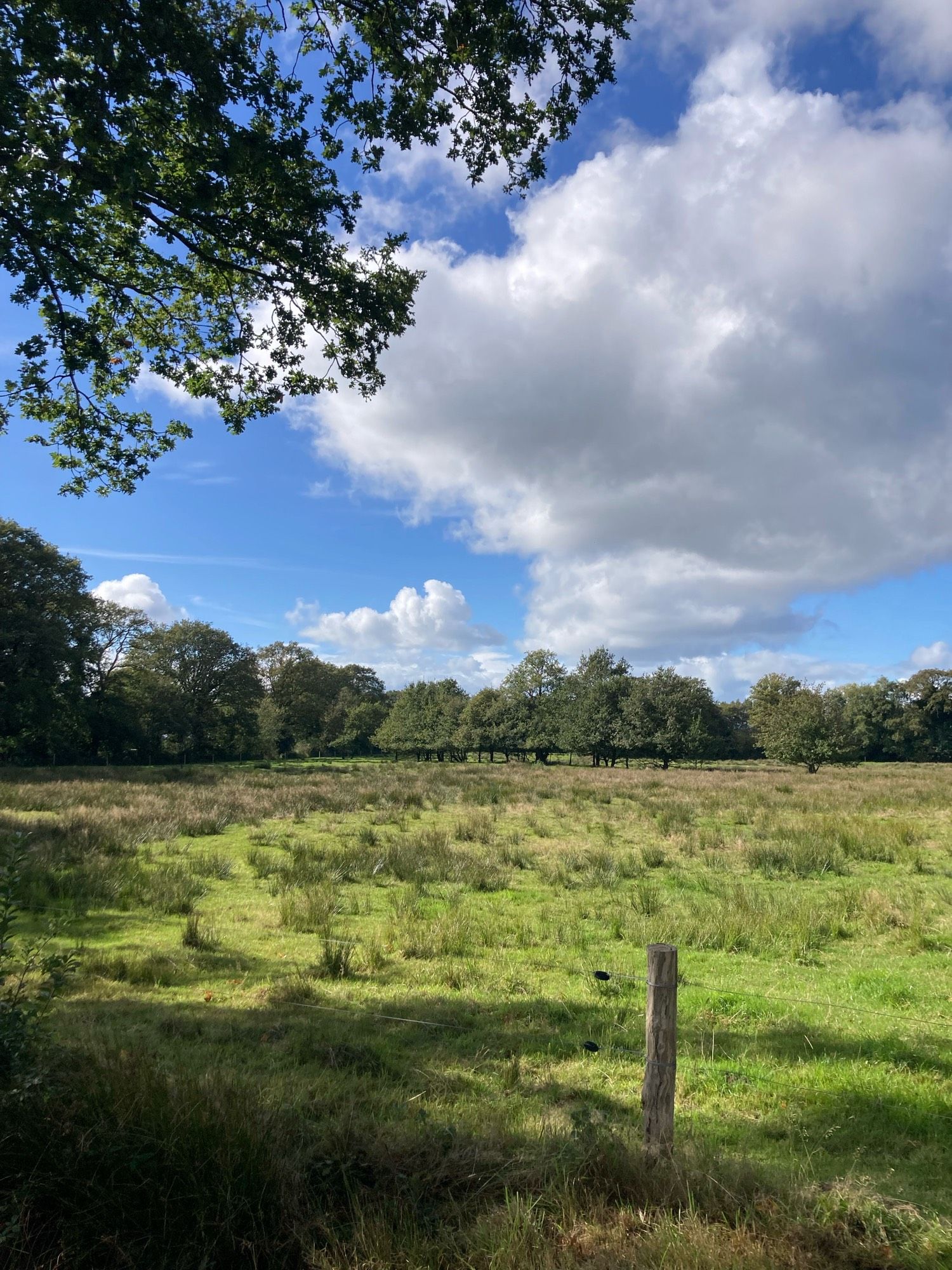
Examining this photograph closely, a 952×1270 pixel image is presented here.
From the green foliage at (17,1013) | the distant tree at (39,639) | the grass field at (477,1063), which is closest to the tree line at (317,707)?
the distant tree at (39,639)

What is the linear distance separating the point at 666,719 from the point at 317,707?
45255mm

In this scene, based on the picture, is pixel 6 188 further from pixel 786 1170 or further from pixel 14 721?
pixel 14 721

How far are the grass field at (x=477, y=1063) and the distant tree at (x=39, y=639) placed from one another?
26.2 m

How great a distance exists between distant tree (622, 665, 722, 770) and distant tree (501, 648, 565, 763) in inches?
301

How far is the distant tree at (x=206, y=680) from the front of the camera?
2292 inches

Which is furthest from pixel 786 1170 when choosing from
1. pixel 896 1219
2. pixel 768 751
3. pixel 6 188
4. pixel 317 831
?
pixel 768 751

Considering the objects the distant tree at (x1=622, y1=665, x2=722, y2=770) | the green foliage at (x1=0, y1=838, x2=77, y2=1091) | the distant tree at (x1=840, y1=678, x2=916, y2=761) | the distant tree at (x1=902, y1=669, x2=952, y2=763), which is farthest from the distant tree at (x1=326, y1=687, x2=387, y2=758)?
the green foliage at (x1=0, y1=838, x2=77, y2=1091)

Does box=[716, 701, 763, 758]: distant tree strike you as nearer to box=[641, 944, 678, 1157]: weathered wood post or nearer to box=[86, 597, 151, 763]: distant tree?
box=[86, 597, 151, 763]: distant tree

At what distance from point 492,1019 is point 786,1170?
2.85 m

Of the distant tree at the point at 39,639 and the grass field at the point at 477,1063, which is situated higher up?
the distant tree at the point at 39,639

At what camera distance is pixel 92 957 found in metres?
7.25

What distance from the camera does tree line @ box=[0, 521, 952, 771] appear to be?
38.5 meters

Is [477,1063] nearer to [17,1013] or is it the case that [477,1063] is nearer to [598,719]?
[17,1013]

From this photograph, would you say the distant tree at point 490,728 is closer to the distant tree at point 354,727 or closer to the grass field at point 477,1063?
the distant tree at point 354,727
